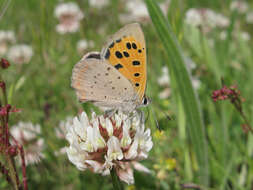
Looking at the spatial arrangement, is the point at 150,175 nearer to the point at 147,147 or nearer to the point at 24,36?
the point at 147,147

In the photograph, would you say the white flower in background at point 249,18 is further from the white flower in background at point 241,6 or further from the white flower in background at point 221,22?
the white flower in background at point 221,22

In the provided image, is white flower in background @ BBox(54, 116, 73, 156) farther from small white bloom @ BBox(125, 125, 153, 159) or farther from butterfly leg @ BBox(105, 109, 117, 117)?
small white bloom @ BBox(125, 125, 153, 159)

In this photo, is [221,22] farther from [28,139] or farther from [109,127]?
[109,127]

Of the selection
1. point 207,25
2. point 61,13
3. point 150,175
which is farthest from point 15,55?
point 150,175

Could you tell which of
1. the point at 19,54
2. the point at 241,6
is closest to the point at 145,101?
the point at 19,54

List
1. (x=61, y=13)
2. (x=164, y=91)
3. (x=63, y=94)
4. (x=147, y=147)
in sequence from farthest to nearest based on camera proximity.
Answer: (x=61, y=13), (x=164, y=91), (x=63, y=94), (x=147, y=147)

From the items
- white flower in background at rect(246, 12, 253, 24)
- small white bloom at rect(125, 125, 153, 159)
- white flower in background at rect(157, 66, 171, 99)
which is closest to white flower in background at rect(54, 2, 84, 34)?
white flower in background at rect(157, 66, 171, 99)
